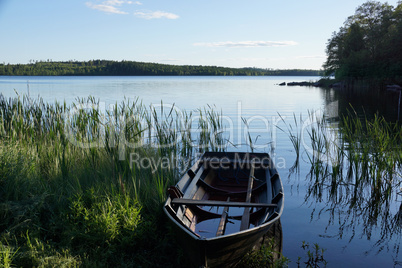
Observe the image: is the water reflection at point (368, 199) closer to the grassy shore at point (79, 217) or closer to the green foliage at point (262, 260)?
the green foliage at point (262, 260)

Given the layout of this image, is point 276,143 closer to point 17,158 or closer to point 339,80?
point 17,158

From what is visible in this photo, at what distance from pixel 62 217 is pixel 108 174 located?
1.36 m

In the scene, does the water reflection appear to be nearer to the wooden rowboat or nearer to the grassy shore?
the wooden rowboat

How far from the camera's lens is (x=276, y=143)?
40.6 ft

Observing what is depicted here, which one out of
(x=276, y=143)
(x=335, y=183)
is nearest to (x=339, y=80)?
(x=276, y=143)

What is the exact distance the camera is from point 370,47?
1863 inches

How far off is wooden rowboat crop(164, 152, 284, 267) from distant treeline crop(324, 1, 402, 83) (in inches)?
1417

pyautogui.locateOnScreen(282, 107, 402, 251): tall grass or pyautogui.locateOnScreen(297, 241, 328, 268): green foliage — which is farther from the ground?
pyautogui.locateOnScreen(282, 107, 402, 251): tall grass

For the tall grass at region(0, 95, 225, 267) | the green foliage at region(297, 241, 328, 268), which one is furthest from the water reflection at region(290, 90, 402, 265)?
the tall grass at region(0, 95, 225, 267)

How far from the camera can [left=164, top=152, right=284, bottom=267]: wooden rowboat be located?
3518 millimetres

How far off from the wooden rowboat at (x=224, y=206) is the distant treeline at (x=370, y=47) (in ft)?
118

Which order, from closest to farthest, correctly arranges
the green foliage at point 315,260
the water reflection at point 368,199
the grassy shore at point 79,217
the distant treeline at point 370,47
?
the grassy shore at point 79,217 < the green foliage at point 315,260 < the water reflection at point 368,199 < the distant treeline at point 370,47

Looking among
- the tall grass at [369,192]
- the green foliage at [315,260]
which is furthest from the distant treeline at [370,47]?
the green foliage at [315,260]

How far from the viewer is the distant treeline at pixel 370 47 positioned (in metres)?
37.6
